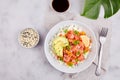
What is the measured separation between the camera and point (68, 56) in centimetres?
127

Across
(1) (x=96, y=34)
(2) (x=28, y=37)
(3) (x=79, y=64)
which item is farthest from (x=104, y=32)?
(2) (x=28, y=37)

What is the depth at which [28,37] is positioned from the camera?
1.31m

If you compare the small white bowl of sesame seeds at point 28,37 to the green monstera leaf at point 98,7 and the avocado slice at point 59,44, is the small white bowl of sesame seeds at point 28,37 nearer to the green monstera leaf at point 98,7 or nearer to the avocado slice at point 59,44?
the avocado slice at point 59,44

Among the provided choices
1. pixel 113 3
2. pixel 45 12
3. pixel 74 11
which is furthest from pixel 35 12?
Result: pixel 113 3

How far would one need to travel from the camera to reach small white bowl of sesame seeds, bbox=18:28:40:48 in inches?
51.2

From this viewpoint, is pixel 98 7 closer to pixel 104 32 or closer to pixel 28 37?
pixel 104 32

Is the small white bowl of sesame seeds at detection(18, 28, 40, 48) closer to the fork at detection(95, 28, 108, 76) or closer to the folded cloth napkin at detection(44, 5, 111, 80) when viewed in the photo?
the folded cloth napkin at detection(44, 5, 111, 80)

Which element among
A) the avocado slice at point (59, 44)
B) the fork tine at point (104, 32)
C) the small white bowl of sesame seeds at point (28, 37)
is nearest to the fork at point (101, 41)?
the fork tine at point (104, 32)

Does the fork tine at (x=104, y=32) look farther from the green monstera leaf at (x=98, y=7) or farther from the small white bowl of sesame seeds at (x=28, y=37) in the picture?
the small white bowl of sesame seeds at (x=28, y=37)

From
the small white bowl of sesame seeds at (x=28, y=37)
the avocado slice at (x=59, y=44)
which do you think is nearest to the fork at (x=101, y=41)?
the avocado slice at (x=59, y=44)

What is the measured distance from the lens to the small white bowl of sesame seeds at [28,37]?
130 cm

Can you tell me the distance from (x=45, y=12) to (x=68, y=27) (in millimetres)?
102

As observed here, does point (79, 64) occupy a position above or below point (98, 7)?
below

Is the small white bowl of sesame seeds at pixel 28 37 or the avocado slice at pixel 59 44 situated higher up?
the small white bowl of sesame seeds at pixel 28 37
